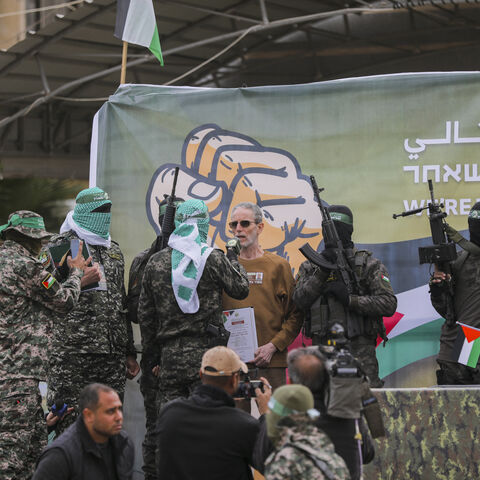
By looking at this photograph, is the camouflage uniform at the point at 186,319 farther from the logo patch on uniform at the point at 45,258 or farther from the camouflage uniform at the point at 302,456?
the camouflage uniform at the point at 302,456

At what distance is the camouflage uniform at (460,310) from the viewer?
5402mm

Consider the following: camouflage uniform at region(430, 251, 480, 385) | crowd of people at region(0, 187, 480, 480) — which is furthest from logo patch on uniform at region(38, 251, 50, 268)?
camouflage uniform at region(430, 251, 480, 385)

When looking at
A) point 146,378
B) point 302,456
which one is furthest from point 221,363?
point 146,378

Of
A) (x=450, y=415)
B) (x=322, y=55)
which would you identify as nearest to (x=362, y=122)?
(x=450, y=415)

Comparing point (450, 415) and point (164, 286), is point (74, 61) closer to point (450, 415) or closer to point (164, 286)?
point (164, 286)

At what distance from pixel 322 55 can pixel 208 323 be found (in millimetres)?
12732

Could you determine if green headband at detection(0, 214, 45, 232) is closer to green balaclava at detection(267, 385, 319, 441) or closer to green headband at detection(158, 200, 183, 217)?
green headband at detection(158, 200, 183, 217)

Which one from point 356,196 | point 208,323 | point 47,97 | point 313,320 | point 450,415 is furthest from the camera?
point 47,97

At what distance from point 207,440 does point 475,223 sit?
8.89 ft

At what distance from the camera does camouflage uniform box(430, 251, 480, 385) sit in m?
5.40

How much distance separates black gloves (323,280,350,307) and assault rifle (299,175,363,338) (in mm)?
31

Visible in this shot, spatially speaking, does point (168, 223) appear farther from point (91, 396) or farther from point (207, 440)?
point (207, 440)

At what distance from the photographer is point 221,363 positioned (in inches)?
147

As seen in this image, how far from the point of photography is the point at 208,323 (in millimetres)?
5062
